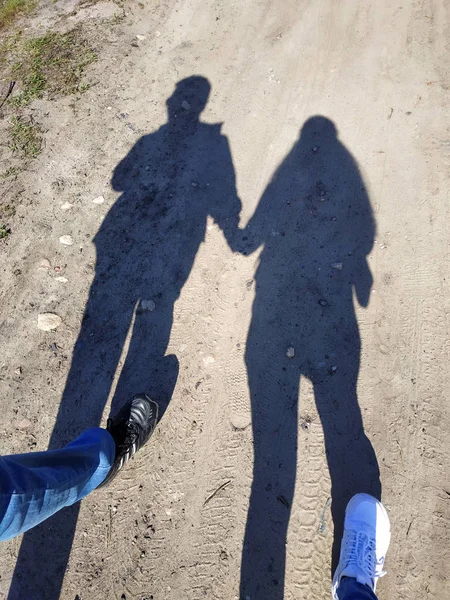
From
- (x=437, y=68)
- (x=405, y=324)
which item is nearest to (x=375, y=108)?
(x=437, y=68)

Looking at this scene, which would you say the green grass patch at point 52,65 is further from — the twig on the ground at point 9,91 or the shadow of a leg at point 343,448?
the shadow of a leg at point 343,448

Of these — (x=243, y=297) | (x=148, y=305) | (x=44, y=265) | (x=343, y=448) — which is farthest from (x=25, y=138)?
(x=343, y=448)

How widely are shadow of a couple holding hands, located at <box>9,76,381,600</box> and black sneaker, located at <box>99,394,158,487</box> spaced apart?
0.19 m

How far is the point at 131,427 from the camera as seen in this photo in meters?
2.64

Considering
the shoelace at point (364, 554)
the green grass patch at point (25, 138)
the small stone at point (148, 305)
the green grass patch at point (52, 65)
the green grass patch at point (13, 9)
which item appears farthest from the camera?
the green grass patch at point (13, 9)

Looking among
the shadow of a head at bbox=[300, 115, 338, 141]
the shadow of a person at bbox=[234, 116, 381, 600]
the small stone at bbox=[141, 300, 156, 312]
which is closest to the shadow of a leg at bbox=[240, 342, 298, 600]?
the shadow of a person at bbox=[234, 116, 381, 600]

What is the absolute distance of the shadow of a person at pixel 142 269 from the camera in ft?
8.67

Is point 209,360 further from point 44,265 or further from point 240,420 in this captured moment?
point 44,265

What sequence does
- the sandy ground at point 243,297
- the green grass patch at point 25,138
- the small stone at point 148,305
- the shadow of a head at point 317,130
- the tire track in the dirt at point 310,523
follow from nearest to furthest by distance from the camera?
the tire track in the dirt at point 310,523 → the sandy ground at point 243,297 → the small stone at point 148,305 → the shadow of a head at point 317,130 → the green grass patch at point 25,138

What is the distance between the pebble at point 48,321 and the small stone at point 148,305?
660 millimetres

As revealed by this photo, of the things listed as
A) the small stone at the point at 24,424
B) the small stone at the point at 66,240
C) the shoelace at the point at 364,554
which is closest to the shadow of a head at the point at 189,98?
the small stone at the point at 66,240

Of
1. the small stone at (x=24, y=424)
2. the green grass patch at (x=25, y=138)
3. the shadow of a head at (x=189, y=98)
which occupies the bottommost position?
the small stone at (x=24, y=424)

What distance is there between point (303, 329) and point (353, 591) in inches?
62.1

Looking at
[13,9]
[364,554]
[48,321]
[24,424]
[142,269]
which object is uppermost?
[13,9]
